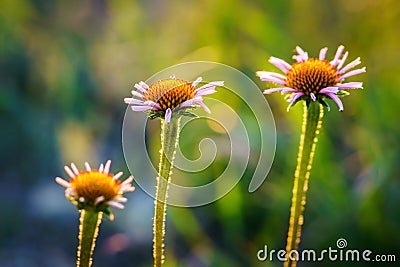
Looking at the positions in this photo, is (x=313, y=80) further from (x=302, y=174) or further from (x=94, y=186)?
(x=94, y=186)

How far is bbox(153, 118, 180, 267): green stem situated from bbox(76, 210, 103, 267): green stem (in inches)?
2.0

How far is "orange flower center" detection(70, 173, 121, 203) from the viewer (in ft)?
1.83

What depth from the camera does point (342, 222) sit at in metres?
1.42

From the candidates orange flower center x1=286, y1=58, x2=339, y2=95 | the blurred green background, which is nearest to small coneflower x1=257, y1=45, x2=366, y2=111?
orange flower center x1=286, y1=58, x2=339, y2=95

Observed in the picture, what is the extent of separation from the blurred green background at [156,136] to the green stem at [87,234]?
2.01 ft

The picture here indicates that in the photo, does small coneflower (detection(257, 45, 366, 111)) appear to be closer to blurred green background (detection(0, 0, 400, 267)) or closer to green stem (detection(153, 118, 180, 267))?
green stem (detection(153, 118, 180, 267))

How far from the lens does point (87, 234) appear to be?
1.81ft

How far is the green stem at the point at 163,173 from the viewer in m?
0.55

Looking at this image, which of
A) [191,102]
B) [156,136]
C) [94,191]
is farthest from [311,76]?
[156,136]

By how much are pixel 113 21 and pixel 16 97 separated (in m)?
0.56

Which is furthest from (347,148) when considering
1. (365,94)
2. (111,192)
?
(111,192)

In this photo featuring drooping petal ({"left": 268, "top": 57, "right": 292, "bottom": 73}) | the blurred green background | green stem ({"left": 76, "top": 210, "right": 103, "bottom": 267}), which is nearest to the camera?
green stem ({"left": 76, "top": 210, "right": 103, "bottom": 267})

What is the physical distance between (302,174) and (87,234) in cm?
20

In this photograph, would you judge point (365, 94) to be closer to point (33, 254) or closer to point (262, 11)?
point (262, 11)
